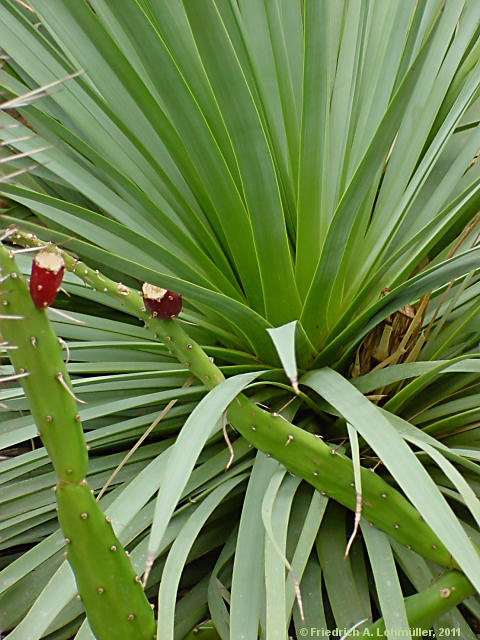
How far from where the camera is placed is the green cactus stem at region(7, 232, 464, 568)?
743 mm

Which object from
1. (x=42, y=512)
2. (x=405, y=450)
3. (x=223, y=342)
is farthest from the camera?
(x=223, y=342)

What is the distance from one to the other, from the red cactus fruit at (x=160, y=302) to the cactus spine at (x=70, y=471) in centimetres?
14

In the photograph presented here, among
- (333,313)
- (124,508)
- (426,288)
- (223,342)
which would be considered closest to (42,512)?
(124,508)

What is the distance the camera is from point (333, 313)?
1062mm

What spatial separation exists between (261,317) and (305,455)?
229 mm

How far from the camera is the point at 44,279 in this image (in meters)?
0.56

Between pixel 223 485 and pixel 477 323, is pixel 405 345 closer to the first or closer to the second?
pixel 477 323

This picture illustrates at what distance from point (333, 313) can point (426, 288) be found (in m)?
0.20

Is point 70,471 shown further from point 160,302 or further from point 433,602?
point 433,602

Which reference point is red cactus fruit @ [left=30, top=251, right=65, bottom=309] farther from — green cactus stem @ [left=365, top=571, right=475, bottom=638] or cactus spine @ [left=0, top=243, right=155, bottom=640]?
green cactus stem @ [left=365, top=571, right=475, bottom=638]

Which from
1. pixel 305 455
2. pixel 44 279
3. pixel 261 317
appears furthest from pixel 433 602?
pixel 44 279

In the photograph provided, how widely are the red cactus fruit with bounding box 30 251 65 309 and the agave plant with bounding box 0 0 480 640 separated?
5 cm

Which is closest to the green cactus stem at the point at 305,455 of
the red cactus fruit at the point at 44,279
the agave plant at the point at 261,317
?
the agave plant at the point at 261,317

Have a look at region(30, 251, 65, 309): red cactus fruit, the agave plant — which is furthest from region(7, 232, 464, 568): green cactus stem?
region(30, 251, 65, 309): red cactus fruit
